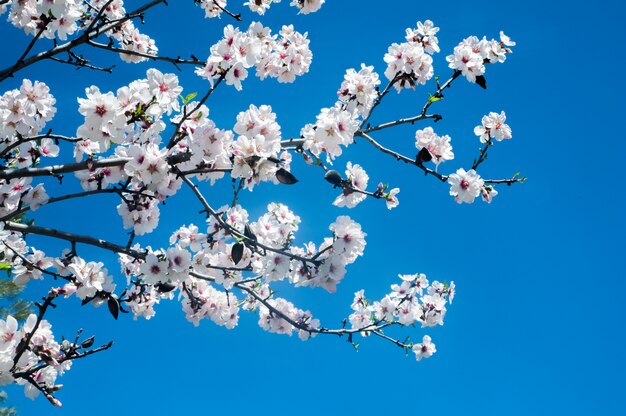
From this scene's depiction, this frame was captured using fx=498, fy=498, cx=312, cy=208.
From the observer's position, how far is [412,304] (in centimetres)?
561

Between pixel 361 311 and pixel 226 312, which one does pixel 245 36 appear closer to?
pixel 226 312

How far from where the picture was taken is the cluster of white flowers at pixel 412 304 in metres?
5.52

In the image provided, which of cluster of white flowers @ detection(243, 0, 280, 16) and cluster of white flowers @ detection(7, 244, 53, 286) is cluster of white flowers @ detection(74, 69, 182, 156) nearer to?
cluster of white flowers @ detection(7, 244, 53, 286)

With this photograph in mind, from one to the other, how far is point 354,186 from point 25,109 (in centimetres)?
236

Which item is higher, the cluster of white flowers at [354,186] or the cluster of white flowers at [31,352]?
the cluster of white flowers at [354,186]

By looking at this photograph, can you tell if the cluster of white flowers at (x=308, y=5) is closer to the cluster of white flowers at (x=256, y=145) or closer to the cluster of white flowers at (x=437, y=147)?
the cluster of white flowers at (x=437, y=147)

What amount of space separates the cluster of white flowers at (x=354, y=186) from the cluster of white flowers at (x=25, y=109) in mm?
2179

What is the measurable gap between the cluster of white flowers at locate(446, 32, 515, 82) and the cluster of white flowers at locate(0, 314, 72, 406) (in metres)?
3.34

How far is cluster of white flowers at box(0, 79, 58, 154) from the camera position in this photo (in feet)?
11.2

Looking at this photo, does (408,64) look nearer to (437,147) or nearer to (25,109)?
(437,147)

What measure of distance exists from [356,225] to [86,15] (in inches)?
135

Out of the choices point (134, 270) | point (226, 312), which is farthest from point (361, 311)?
point (134, 270)

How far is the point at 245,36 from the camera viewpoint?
311cm

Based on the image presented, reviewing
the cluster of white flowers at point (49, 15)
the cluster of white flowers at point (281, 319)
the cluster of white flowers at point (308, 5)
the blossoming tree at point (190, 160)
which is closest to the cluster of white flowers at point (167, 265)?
the blossoming tree at point (190, 160)
